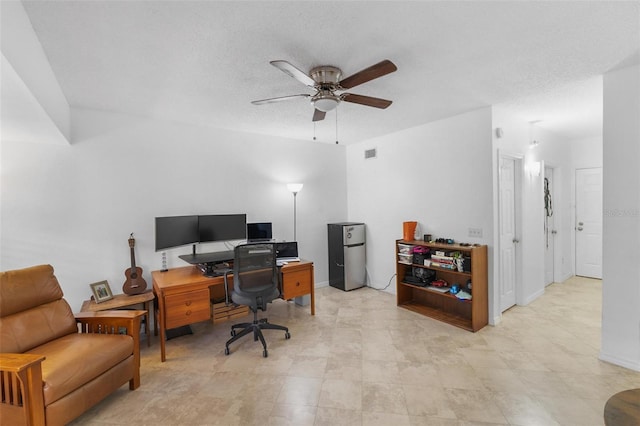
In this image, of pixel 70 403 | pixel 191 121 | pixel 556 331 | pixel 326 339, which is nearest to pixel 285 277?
pixel 326 339

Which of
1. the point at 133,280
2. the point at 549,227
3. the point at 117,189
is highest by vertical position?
the point at 117,189

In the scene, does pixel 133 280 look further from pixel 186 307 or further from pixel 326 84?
pixel 326 84

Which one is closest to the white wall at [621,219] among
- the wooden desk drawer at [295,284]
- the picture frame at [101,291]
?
the wooden desk drawer at [295,284]

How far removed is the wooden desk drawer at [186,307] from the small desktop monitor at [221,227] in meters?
0.79

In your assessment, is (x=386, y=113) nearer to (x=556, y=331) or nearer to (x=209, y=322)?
(x=556, y=331)

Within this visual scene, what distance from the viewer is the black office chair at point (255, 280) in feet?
9.14

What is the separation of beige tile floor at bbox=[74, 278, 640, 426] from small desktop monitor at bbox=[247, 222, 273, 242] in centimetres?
114

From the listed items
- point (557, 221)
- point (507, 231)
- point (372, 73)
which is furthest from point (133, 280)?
point (557, 221)

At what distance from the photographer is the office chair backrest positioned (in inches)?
110

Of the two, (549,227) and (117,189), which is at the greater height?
(117,189)

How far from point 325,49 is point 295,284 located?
2.60 meters

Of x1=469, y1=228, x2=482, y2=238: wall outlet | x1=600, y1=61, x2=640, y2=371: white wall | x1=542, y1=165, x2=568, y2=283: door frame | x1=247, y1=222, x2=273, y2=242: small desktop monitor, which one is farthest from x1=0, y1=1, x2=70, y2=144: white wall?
x1=542, y1=165, x2=568, y2=283: door frame

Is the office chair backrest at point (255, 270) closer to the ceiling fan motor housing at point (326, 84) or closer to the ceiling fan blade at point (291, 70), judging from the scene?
the ceiling fan motor housing at point (326, 84)

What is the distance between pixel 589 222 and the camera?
491 cm
